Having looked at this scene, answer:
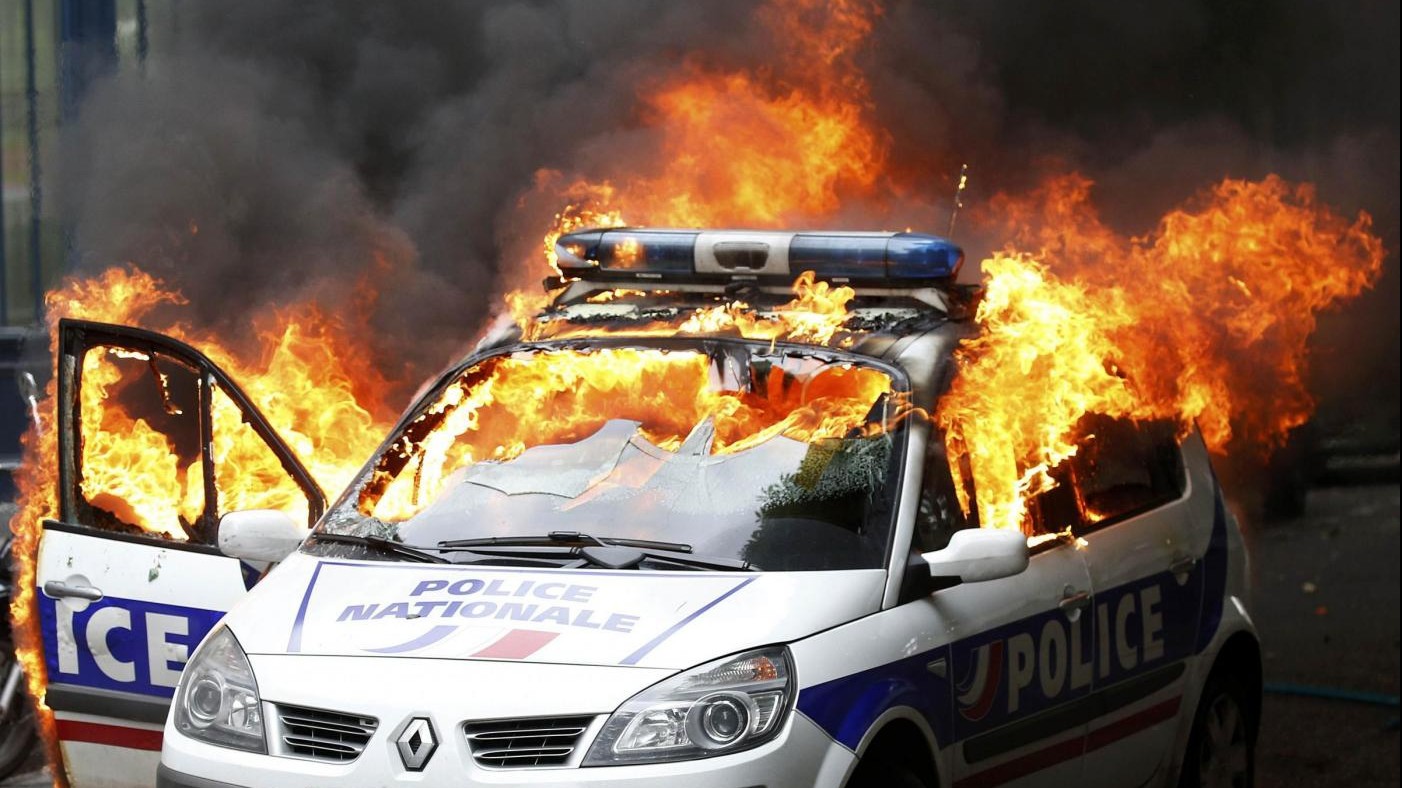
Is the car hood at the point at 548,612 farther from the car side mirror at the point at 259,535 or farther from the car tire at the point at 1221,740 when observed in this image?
the car tire at the point at 1221,740

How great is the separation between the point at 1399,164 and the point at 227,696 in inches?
377

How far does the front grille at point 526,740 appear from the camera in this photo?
12.7 ft

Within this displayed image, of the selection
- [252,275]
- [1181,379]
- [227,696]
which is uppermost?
[252,275]

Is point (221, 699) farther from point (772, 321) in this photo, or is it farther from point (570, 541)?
point (772, 321)

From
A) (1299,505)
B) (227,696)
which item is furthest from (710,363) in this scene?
(1299,505)

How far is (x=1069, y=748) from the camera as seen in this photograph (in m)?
5.07

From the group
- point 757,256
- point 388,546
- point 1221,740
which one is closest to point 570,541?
point 388,546

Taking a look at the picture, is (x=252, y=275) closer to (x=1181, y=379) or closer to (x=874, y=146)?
(x=874, y=146)

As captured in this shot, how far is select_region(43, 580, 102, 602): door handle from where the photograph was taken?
5.10m

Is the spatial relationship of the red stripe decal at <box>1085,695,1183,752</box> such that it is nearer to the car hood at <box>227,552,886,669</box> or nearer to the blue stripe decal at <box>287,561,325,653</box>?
the car hood at <box>227,552,886,669</box>

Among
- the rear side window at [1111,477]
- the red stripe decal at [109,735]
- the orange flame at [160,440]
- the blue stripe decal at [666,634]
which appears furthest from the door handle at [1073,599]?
the red stripe decal at [109,735]

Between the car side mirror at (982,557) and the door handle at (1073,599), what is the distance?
625 millimetres

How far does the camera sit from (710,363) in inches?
200

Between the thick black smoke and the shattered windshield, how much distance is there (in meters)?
2.18
